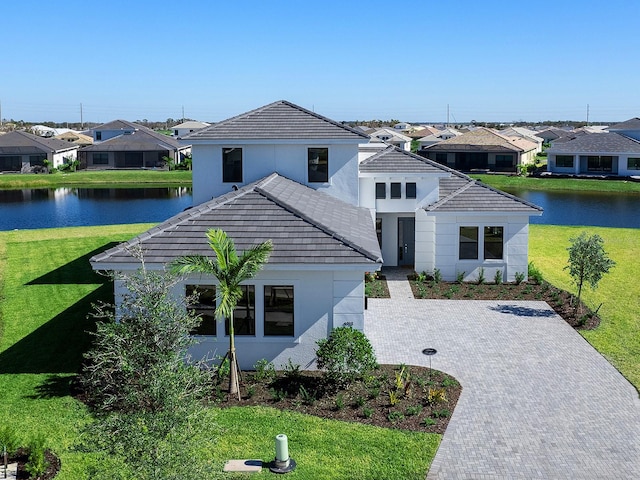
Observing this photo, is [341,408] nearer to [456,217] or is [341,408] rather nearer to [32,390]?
[32,390]

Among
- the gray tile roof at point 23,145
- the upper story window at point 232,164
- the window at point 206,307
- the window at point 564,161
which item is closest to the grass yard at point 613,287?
the window at point 206,307

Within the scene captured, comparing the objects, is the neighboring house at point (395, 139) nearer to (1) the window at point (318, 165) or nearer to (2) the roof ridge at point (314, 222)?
(1) the window at point (318, 165)

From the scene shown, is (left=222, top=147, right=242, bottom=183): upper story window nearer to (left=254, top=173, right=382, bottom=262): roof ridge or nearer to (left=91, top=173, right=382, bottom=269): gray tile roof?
(left=254, top=173, right=382, bottom=262): roof ridge

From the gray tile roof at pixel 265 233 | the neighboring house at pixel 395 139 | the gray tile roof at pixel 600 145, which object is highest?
the neighboring house at pixel 395 139

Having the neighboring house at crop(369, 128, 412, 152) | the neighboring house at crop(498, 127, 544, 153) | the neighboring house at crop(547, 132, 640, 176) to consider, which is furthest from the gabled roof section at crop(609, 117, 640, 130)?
the neighboring house at crop(369, 128, 412, 152)

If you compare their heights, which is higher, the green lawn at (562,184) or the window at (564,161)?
the window at (564,161)

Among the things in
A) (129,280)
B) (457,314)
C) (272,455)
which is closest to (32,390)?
(272,455)
